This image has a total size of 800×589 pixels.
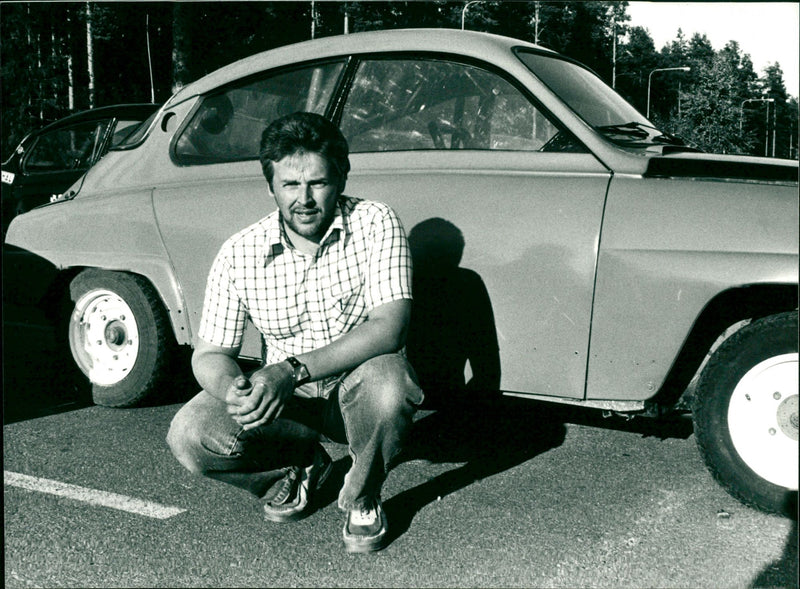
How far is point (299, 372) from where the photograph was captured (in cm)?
277

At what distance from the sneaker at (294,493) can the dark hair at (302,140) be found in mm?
1022

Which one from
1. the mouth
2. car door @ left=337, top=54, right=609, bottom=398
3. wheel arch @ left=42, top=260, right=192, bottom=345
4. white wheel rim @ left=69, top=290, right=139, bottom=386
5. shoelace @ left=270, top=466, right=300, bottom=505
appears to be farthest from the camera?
white wheel rim @ left=69, top=290, right=139, bottom=386

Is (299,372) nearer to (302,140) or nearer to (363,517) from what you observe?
(363,517)

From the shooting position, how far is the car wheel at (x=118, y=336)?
4.29 metres

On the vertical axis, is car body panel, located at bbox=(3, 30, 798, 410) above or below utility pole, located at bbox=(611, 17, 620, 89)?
below

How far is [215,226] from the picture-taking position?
155 inches

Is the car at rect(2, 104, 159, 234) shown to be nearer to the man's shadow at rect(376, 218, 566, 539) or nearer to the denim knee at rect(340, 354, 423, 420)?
the man's shadow at rect(376, 218, 566, 539)

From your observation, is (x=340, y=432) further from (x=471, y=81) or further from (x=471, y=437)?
(x=471, y=81)

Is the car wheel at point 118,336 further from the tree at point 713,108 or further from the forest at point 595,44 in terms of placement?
the tree at point 713,108

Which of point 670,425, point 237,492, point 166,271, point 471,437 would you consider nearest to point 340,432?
point 237,492

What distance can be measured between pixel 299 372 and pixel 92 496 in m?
1.12

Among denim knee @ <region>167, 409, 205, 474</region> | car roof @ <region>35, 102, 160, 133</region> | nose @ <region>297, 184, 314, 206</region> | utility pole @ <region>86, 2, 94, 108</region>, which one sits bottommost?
denim knee @ <region>167, 409, 205, 474</region>

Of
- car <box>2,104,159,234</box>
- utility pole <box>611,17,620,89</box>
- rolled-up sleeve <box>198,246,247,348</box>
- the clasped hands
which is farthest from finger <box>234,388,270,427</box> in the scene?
car <box>2,104,159,234</box>

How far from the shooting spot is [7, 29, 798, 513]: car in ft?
9.93
